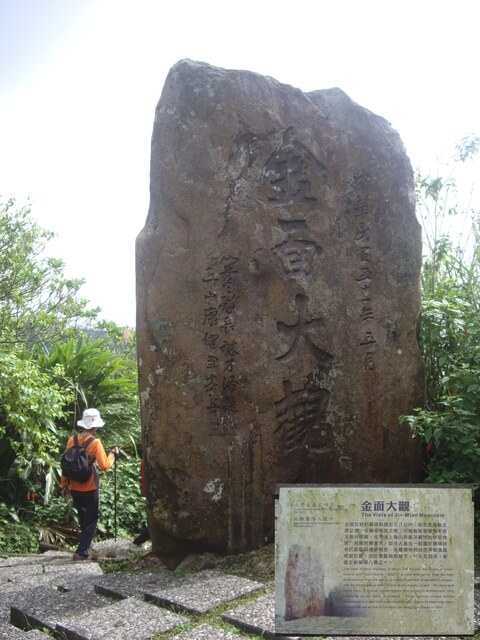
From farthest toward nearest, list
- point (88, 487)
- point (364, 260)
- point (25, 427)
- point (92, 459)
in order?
1. point (25, 427)
2. point (88, 487)
3. point (92, 459)
4. point (364, 260)

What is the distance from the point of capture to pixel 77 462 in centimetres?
509

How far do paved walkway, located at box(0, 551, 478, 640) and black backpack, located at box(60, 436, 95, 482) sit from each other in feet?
3.12

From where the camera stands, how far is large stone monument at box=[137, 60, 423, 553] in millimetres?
4219

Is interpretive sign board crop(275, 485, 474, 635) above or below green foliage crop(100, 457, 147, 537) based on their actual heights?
above

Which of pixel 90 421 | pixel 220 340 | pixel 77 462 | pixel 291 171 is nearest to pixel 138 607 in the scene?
pixel 220 340

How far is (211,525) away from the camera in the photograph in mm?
4184

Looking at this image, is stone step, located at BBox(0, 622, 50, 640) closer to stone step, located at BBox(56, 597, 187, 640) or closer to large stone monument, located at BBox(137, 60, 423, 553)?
stone step, located at BBox(56, 597, 187, 640)

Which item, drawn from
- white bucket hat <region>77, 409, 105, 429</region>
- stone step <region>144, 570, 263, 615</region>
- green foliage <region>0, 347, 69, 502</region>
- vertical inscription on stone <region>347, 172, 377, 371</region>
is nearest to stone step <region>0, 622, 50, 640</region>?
stone step <region>144, 570, 263, 615</region>

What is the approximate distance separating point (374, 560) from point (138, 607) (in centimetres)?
153

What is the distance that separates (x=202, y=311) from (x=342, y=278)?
3.25 feet

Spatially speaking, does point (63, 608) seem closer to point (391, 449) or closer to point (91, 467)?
point (91, 467)

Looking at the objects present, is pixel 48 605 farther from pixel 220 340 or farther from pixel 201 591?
pixel 220 340

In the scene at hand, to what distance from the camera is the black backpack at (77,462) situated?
5094 millimetres

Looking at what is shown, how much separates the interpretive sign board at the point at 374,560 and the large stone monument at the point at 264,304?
1857 millimetres
